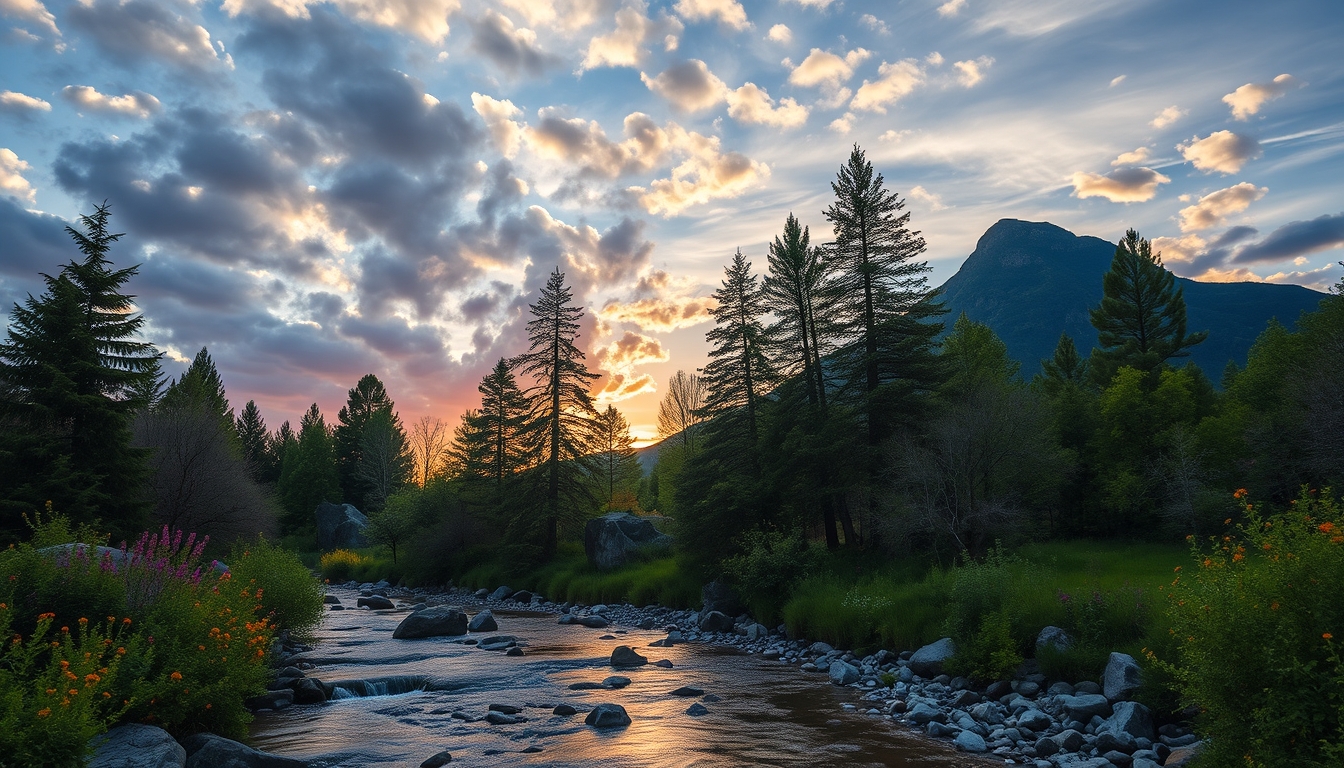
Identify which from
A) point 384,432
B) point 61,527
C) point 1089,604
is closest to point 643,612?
point 1089,604

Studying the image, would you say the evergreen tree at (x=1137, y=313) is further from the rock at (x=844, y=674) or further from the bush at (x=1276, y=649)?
the bush at (x=1276, y=649)

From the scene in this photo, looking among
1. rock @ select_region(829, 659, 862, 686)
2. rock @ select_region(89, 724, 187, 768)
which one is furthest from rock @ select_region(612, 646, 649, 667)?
rock @ select_region(89, 724, 187, 768)

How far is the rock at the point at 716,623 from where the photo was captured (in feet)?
82.2

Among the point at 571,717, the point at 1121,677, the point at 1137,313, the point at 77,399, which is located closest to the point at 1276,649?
the point at 1121,677

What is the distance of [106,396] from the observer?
23.9 metres

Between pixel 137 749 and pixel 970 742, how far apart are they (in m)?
12.5

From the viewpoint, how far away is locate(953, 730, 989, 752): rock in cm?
1137

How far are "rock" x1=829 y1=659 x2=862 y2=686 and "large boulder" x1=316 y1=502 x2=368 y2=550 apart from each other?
193 ft

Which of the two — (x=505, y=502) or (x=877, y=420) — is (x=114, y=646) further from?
(x=505, y=502)

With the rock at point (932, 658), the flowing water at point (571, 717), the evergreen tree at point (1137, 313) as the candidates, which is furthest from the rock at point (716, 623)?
the evergreen tree at point (1137, 313)

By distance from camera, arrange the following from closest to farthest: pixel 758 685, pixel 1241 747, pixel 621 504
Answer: pixel 1241 747 < pixel 758 685 < pixel 621 504

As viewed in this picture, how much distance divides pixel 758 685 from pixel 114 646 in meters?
13.0

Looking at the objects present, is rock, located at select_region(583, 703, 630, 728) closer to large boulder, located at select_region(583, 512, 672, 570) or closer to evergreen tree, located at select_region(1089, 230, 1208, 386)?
large boulder, located at select_region(583, 512, 672, 570)

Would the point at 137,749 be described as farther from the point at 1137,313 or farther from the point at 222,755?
the point at 1137,313
